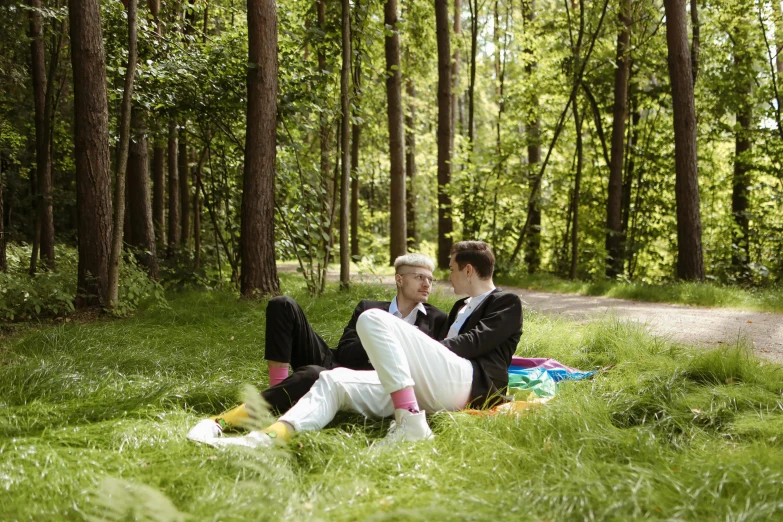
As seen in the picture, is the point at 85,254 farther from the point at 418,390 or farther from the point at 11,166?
the point at 11,166

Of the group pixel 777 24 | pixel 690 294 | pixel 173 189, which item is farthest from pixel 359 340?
pixel 777 24

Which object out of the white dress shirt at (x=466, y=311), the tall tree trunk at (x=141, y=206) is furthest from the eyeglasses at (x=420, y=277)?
the tall tree trunk at (x=141, y=206)

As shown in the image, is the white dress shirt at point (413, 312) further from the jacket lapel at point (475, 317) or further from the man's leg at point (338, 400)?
the man's leg at point (338, 400)

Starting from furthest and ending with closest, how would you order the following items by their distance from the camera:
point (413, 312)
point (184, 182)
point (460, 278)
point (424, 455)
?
1. point (184, 182)
2. point (413, 312)
3. point (460, 278)
4. point (424, 455)

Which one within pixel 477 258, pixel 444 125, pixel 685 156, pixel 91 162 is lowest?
pixel 477 258

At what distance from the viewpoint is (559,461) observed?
2863 mm

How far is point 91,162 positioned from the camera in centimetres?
771

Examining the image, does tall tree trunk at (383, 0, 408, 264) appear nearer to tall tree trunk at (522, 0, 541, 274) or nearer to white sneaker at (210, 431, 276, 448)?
tall tree trunk at (522, 0, 541, 274)

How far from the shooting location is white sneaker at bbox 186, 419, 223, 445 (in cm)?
323

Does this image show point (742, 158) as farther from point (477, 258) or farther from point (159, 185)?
point (159, 185)

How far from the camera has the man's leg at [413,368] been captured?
3398 mm

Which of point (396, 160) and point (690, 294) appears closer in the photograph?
point (690, 294)

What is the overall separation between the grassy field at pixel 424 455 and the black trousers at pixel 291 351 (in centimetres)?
33

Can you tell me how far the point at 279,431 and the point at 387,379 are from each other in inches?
24.0
